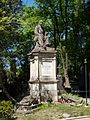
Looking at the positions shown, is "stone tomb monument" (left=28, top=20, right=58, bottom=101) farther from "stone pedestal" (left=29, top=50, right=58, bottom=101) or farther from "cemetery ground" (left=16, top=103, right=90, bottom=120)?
"cemetery ground" (left=16, top=103, right=90, bottom=120)

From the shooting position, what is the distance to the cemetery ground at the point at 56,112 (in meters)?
19.2

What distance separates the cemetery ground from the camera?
19.2m

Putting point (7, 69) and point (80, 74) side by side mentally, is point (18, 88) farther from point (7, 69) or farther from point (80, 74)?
point (80, 74)

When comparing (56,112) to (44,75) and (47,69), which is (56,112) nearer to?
(44,75)

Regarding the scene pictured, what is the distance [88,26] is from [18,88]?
14132 mm

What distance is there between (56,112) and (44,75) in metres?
5.09

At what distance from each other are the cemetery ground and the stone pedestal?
8.84 ft

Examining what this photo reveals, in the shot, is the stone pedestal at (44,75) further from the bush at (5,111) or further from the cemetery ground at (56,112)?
the bush at (5,111)

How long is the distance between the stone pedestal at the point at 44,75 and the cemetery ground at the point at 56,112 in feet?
8.84

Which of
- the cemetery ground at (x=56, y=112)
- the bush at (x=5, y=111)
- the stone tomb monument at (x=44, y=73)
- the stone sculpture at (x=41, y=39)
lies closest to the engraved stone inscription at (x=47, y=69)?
the stone tomb monument at (x=44, y=73)

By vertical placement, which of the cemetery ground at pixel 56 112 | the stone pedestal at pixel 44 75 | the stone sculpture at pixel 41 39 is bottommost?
the cemetery ground at pixel 56 112

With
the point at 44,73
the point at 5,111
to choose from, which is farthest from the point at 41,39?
the point at 5,111

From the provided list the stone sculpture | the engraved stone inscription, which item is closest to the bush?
the engraved stone inscription

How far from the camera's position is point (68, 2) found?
41.4 m
